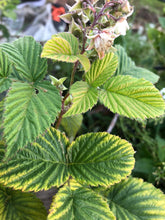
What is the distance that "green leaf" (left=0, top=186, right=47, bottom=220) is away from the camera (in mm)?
525

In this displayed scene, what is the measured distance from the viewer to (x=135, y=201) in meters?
0.58

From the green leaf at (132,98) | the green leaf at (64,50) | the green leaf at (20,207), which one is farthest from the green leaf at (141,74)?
the green leaf at (20,207)

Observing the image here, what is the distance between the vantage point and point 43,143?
1.79 ft

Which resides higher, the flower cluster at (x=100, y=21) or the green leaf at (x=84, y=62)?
the flower cluster at (x=100, y=21)

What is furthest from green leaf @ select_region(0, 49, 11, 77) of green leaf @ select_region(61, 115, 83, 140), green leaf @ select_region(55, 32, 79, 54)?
green leaf @ select_region(61, 115, 83, 140)

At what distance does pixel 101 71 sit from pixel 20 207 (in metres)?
0.35

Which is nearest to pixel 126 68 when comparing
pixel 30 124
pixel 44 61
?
pixel 44 61

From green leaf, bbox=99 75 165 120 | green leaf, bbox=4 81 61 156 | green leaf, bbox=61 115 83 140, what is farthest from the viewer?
green leaf, bbox=61 115 83 140

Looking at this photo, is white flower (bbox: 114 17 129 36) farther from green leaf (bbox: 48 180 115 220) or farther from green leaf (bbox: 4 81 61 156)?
green leaf (bbox: 48 180 115 220)

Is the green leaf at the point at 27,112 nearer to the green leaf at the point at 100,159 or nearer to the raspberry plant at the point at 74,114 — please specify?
the raspberry plant at the point at 74,114

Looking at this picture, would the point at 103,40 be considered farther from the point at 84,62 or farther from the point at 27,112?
the point at 27,112

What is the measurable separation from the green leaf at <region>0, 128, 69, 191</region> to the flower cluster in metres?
0.23

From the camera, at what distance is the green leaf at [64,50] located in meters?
0.44

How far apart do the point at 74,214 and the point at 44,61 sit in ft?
1.06
